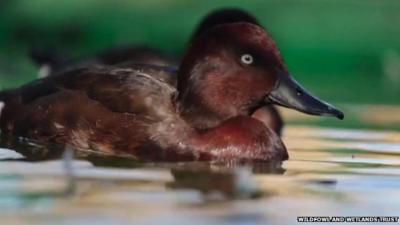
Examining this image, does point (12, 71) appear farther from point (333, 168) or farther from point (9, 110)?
point (333, 168)

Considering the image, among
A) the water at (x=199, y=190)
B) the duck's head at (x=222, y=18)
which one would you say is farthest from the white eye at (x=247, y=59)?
the duck's head at (x=222, y=18)

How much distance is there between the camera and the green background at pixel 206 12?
11.5 m

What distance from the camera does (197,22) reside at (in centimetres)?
1130

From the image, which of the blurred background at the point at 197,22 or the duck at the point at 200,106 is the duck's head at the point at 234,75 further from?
the blurred background at the point at 197,22

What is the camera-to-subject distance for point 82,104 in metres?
7.02

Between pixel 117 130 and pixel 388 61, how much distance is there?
199 inches

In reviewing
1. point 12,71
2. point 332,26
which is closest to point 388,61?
point 332,26

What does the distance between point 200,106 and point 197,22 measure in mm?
4564

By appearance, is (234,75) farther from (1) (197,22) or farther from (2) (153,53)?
(1) (197,22)

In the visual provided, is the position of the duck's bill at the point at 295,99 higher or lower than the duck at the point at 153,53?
lower

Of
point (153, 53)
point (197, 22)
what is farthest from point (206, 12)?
point (153, 53)

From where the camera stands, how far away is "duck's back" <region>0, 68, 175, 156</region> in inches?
267

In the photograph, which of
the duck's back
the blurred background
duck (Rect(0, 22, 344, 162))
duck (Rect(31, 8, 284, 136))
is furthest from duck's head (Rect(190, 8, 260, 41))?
duck (Rect(0, 22, 344, 162))

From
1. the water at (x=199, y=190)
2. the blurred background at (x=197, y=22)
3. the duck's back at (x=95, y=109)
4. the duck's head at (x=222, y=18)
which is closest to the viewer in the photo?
the water at (x=199, y=190)
